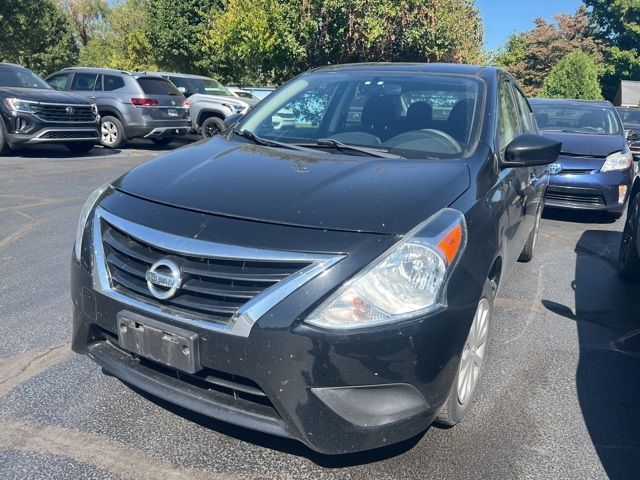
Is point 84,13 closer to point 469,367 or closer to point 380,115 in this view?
point 380,115

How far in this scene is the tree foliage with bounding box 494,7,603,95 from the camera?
166 ft

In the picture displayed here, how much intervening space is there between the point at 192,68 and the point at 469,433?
2808 cm

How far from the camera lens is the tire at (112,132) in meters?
13.5

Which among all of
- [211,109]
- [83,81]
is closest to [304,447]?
[83,81]

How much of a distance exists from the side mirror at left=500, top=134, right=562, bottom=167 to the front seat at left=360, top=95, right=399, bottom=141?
0.68 meters

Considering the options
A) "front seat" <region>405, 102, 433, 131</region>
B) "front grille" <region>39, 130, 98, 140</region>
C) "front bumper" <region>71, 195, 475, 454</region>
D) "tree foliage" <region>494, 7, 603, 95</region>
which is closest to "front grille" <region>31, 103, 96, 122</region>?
"front grille" <region>39, 130, 98, 140</region>

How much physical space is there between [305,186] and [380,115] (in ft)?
4.13

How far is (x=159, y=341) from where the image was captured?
8.06 feet

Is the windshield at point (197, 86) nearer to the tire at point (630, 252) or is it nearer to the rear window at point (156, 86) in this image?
the rear window at point (156, 86)

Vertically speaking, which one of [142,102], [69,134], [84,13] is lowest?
[69,134]

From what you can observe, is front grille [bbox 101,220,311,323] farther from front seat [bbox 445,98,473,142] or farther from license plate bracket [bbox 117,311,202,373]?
front seat [bbox 445,98,473,142]

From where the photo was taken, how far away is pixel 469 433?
9.62ft

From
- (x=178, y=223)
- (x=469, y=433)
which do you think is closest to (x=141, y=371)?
(x=178, y=223)

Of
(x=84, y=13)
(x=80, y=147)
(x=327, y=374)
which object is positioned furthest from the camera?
(x=84, y=13)
